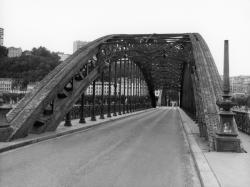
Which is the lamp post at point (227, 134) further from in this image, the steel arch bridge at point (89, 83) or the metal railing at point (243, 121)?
the metal railing at point (243, 121)

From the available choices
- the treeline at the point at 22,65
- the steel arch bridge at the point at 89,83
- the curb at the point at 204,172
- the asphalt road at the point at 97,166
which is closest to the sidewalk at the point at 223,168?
the curb at the point at 204,172

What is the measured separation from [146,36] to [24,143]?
14.2 meters

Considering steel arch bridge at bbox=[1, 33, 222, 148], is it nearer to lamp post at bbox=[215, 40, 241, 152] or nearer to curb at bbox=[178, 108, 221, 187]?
lamp post at bbox=[215, 40, 241, 152]

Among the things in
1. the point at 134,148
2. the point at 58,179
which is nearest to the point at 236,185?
the point at 58,179

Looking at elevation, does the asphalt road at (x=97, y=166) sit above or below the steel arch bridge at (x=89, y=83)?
below

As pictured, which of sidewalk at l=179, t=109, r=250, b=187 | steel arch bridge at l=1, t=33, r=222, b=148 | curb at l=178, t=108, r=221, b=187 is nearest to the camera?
curb at l=178, t=108, r=221, b=187

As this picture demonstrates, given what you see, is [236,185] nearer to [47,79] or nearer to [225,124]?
[225,124]

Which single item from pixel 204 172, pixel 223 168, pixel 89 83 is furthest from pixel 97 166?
pixel 89 83

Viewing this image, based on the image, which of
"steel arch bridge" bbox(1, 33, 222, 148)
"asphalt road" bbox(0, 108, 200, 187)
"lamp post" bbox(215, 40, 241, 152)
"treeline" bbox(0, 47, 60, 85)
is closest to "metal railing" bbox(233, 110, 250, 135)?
"steel arch bridge" bbox(1, 33, 222, 148)

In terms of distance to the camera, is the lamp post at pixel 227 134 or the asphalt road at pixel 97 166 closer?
the asphalt road at pixel 97 166

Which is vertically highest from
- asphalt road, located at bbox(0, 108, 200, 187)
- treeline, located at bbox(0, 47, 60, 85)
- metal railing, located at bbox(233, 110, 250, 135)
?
treeline, located at bbox(0, 47, 60, 85)

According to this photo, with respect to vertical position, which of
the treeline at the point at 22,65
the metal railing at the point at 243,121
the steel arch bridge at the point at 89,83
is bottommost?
the metal railing at the point at 243,121

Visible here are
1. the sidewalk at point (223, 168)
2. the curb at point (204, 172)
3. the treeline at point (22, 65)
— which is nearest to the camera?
the curb at point (204, 172)

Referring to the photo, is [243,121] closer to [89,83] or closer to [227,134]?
[227,134]
